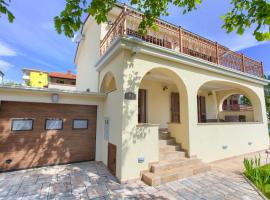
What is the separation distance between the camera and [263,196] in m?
4.53

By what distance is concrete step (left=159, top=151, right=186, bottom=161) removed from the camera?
6494 mm

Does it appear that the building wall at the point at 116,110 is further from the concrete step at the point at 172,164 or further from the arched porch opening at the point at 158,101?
the arched porch opening at the point at 158,101

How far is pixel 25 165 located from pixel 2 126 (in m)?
1.88

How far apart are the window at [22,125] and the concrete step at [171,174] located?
533 cm

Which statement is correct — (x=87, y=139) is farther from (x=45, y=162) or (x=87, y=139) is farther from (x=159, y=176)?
(x=159, y=176)

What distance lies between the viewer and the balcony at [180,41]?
6.66 m

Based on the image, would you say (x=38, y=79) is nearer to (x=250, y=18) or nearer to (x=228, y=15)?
(x=228, y=15)

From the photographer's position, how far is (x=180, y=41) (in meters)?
7.64

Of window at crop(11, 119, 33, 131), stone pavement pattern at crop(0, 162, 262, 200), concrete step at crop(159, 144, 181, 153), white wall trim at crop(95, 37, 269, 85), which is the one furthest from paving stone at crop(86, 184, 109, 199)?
white wall trim at crop(95, 37, 269, 85)

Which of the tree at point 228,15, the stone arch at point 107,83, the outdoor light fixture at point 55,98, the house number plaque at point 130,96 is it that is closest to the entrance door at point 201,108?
the stone arch at point 107,83

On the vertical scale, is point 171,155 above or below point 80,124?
below

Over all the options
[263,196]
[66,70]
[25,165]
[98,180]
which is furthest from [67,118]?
[66,70]

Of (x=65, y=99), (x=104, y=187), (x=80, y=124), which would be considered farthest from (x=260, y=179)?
(x=65, y=99)

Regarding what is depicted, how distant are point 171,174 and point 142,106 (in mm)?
4677
